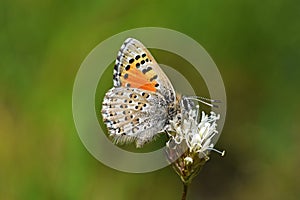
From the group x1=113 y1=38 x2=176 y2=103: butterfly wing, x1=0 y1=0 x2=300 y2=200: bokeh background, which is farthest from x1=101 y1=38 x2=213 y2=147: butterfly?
x1=0 y1=0 x2=300 y2=200: bokeh background

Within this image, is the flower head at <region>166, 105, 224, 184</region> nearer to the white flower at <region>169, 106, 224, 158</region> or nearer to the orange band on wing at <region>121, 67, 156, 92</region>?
the white flower at <region>169, 106, 224, 158</region>

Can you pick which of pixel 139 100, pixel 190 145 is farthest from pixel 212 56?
pixel 190 145

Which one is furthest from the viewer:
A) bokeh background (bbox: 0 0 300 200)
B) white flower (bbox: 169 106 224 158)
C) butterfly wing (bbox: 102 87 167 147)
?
bokeh background (bbox: 0 0 300 200)

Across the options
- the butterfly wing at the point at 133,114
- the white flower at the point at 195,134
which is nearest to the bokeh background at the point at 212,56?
the butterfly wing at the point at 133,114

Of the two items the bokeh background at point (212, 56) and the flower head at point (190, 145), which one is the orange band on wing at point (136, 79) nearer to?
the flower head at point (190, 145)

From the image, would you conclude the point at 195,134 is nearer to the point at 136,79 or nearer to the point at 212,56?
the point at 136,79
